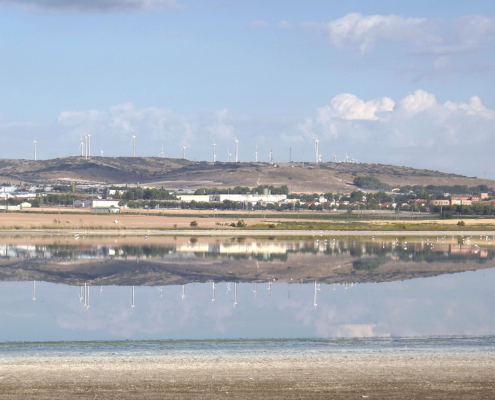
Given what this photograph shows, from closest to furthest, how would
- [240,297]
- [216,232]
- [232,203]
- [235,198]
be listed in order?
[240,297] → [216,232] → [232,203] → [235,198]

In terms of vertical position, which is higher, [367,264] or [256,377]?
[256,377]

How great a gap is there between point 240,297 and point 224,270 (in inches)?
386

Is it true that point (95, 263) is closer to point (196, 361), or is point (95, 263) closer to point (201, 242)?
point (201, 242)

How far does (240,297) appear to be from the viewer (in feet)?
96.4

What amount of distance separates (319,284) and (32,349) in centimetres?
1839

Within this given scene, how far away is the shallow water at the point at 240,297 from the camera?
2083cm

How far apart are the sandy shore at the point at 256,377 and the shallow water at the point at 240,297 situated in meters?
1.76

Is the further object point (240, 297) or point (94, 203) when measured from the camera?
point (94, 203)

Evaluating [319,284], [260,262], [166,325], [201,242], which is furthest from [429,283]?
[201,242]

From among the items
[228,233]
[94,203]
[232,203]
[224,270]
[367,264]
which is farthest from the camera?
[232,203]

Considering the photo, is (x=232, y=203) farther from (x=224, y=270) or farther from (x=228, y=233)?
(x=224, y=270)

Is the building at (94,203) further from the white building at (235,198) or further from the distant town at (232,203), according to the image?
the white building at (235,198)

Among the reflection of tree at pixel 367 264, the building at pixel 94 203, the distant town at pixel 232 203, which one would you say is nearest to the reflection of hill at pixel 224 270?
the reflection of tree at pixel 367 264

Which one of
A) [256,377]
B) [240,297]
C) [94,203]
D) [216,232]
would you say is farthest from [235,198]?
[256,377]
